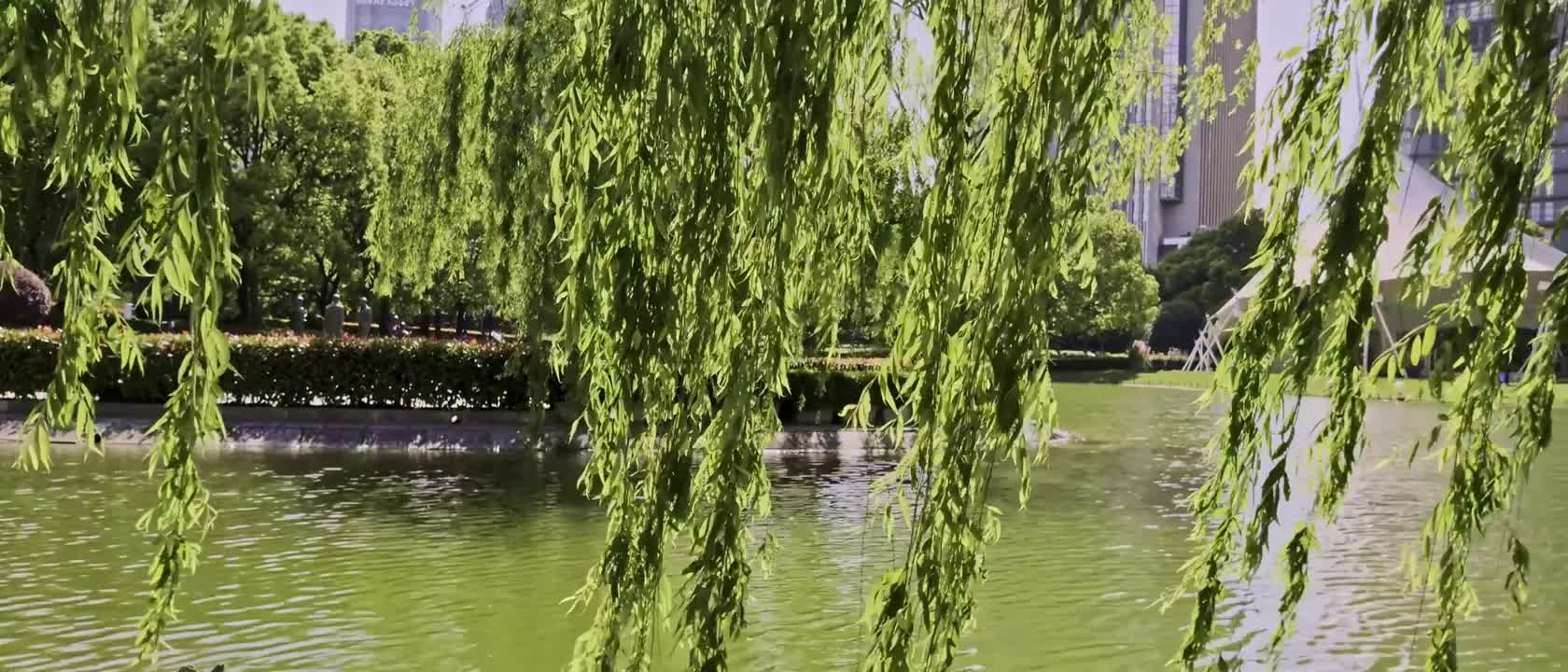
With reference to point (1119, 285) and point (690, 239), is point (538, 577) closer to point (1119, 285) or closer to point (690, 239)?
point (690, 239)

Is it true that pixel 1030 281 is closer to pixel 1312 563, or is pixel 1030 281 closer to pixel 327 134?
pixel 1312 563

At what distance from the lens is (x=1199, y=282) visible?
7369 cm

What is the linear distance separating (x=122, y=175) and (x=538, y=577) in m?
6.83

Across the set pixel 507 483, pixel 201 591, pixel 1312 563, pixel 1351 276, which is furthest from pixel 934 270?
pixel 507 483

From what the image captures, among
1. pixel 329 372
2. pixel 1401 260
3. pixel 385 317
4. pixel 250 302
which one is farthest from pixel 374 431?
pixel 385 317

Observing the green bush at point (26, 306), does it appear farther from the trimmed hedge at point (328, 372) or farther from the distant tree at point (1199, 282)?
the distant tree at point (1199, 282)

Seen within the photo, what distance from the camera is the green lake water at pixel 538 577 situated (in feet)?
23.9

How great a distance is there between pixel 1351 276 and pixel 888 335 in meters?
1.33

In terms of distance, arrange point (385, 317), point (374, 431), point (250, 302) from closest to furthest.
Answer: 1. point (374, 431)
2. point (250, 302)
3. point (385, 317)

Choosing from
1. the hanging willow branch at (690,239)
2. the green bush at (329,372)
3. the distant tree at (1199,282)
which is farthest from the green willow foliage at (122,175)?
the distant tree at (1199,282)

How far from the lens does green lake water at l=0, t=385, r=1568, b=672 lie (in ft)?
23.9

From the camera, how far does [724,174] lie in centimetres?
353

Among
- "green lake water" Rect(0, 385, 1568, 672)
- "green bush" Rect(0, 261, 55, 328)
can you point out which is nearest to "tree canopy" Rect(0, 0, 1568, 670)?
"green lake water" Rect(0, 385, 1568, 672)

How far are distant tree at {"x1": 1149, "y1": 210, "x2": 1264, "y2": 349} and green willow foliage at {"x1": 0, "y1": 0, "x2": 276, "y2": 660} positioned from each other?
71294 mm
